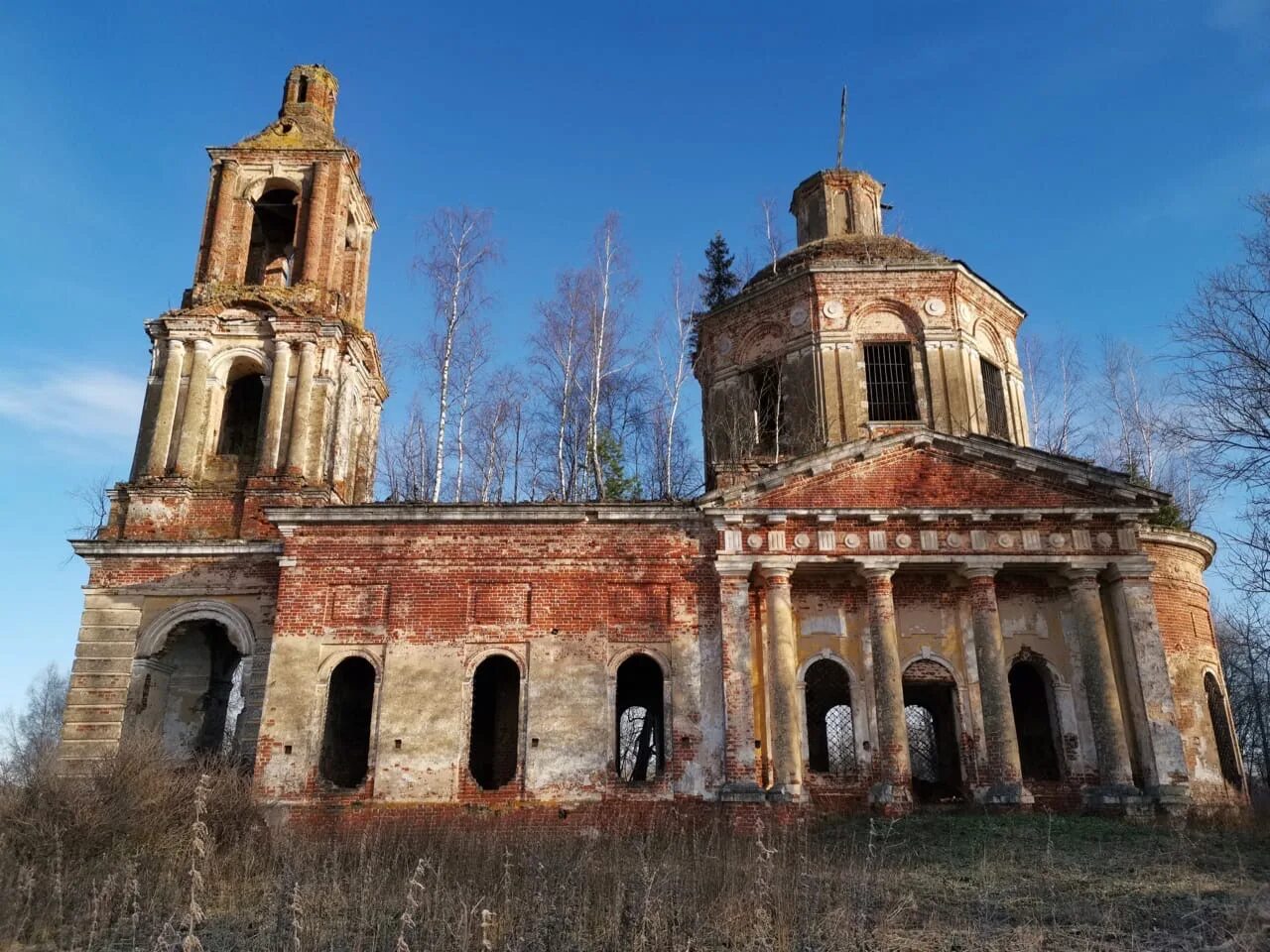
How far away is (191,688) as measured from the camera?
18531 mm

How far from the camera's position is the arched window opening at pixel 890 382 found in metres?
20.5

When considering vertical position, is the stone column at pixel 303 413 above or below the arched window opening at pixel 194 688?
above

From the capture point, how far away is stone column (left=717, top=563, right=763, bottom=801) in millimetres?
15425

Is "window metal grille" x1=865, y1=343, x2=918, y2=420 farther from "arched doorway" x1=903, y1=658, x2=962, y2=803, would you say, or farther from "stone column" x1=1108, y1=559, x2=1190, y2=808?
"arched doorway" x1=903, y1=658, x2=962, y2=803

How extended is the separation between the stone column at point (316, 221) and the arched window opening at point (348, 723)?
26.9 ft

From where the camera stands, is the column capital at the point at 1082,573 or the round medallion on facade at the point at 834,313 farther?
the round medallion on facade at the point at 834,313

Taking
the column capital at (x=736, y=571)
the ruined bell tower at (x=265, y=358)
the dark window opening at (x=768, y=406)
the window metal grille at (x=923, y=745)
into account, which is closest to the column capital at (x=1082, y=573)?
the window metal grille at (x=923, y=745)

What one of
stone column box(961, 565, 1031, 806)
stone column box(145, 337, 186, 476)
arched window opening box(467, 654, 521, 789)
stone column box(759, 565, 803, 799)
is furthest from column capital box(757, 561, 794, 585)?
stone column box(145, 337, 186, 476)

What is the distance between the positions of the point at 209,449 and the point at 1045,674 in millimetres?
16169

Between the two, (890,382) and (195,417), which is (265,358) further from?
(890,382)

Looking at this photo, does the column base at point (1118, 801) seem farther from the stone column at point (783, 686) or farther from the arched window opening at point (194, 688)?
the arched window opening at point (194, 688)

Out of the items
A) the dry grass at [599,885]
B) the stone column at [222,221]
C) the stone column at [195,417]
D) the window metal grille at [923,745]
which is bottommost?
the dry grass at [599,885]

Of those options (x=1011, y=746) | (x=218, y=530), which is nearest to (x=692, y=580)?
(x=1011, y=746)

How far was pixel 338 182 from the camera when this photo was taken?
70.8 ft
